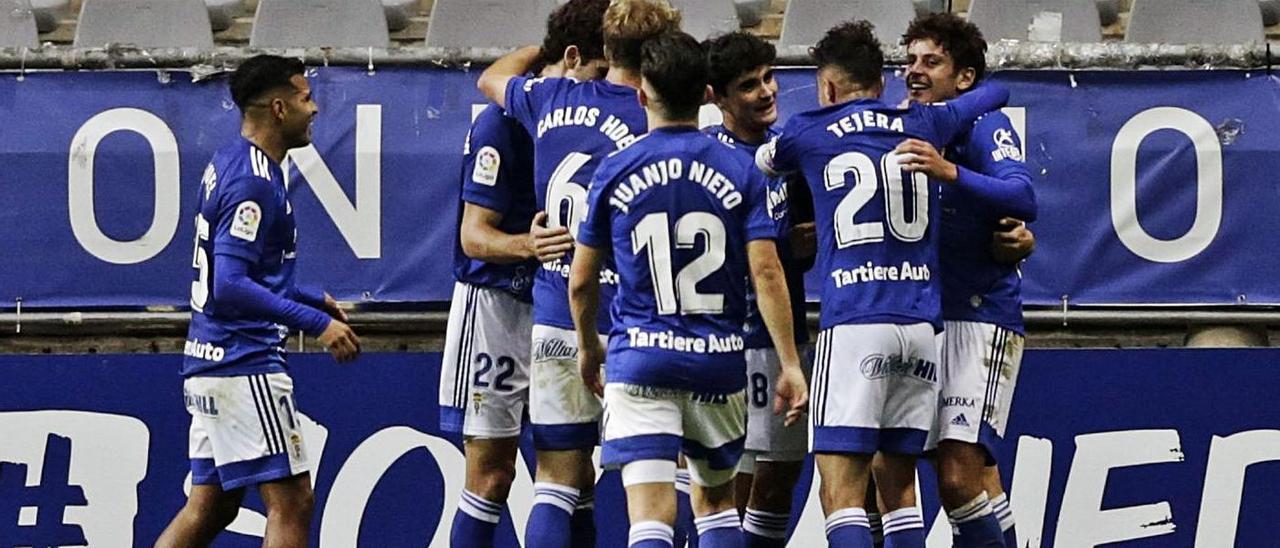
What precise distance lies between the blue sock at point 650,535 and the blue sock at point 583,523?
97 cm

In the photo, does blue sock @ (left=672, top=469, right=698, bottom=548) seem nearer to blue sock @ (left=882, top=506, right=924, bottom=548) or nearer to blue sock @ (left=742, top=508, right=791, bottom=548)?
blue sock @ (left=742, top=508, right=791, bottom=548)

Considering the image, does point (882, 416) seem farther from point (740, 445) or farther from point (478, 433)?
point (478, 433)

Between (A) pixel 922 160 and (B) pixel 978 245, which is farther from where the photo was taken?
(B) pixel 978 245

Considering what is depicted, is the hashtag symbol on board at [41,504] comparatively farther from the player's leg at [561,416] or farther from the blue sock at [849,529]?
the blue sock at [849,529]

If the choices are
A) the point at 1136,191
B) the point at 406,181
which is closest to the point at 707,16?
the point at 406,181

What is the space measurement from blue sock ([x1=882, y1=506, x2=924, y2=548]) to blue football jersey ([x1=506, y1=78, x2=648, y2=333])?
1.04 m

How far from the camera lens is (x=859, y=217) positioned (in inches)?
249

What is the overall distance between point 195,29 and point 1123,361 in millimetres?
4195

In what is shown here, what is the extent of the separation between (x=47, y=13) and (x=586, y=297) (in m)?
5.19

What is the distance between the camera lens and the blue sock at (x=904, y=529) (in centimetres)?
644

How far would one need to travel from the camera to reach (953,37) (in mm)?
6879

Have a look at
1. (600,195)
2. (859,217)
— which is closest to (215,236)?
(600,195)

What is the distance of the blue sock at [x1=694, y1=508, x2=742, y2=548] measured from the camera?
19.7 feet

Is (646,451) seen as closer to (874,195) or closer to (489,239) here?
(874,195)
